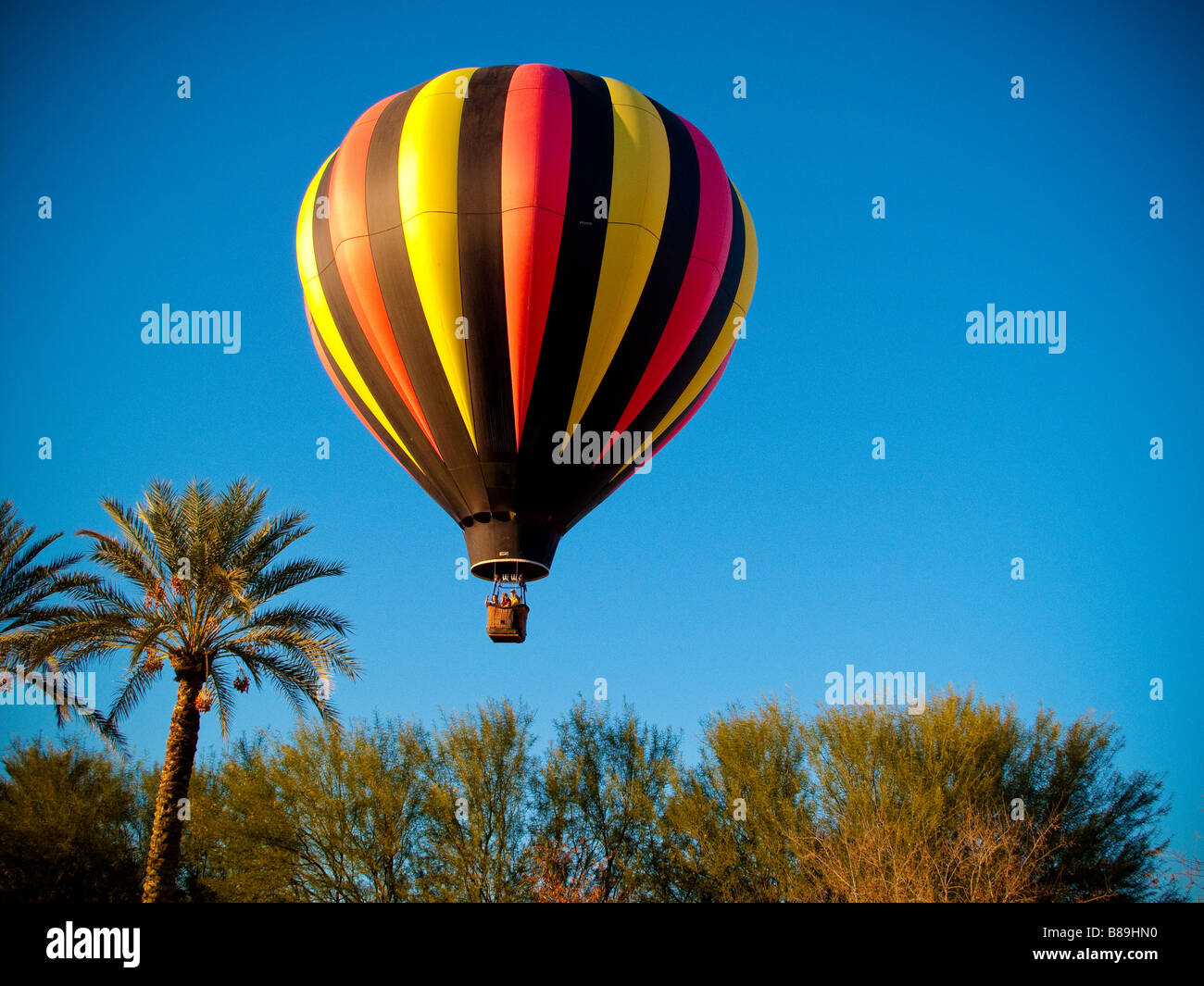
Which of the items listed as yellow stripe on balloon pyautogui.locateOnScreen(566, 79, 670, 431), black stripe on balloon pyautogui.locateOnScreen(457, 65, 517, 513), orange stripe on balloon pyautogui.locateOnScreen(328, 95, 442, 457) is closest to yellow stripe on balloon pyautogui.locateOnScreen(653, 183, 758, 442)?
yellow stripe on balloon pyautogui.locateOnScreen(566, 79, 670, 431)

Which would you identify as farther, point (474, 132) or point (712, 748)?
point (712, 748)

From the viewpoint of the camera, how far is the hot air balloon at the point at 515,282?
50.8ft

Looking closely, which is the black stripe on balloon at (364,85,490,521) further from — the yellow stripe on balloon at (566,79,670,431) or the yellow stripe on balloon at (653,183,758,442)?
the yellow stripe on balloon at (653,183,758,442)

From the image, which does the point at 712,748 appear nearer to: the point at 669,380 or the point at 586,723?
the point at 586,723

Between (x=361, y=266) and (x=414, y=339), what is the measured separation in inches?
47.3

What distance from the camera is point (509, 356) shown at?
1559 centimetres

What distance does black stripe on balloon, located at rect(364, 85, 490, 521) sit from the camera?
615 inches

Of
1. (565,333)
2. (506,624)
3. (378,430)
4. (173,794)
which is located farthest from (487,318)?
(173,794)

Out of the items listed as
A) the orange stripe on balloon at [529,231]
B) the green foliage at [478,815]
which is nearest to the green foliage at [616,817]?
the green foliage at [478,815]

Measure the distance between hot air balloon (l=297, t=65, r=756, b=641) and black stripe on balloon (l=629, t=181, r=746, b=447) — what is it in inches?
3.1

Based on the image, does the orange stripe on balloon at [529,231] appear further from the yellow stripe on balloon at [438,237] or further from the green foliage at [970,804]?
the green foliage at [970,804]

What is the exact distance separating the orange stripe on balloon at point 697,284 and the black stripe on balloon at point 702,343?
0.32 feet
